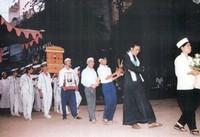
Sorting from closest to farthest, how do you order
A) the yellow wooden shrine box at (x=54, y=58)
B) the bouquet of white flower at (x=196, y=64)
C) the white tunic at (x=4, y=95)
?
the bouquet of white flower at (x=196, y=64)
the white tunic at (x=4, y=95)
the yellow wooden shrine box at (x=54, y=58)

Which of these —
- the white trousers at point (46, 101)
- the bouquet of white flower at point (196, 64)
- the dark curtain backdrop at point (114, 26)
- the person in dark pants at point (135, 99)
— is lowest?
the white trousers at point (46, 101)

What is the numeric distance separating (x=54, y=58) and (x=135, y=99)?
7.68m

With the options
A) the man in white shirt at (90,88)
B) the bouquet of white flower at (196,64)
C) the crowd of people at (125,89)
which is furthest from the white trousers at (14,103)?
the bouquet of white flower at (196,64)

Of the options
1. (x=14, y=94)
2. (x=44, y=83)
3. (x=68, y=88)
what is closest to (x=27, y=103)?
(x=44, y=83)

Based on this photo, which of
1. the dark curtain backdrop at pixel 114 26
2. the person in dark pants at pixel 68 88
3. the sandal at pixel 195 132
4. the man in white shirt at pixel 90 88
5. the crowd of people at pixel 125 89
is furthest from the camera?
the dark curtain backdrop at pixel 114 26

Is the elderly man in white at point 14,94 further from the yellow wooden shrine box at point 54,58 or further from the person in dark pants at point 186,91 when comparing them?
the person in dark pants at point 186,91

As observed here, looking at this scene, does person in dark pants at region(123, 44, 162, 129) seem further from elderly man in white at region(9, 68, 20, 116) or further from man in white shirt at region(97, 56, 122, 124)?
elderly man in white at region(9, 68, 20, 116)

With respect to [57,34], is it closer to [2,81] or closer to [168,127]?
[2,81]

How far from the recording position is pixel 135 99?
Result: 630cm

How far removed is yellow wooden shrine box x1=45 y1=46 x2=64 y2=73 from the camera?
1301 cm

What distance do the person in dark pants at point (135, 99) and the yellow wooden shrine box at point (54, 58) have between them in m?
7.12

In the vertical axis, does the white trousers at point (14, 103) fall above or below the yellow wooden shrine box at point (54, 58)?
below

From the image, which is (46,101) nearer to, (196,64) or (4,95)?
(4,95)

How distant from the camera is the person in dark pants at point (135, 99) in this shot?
614cm
